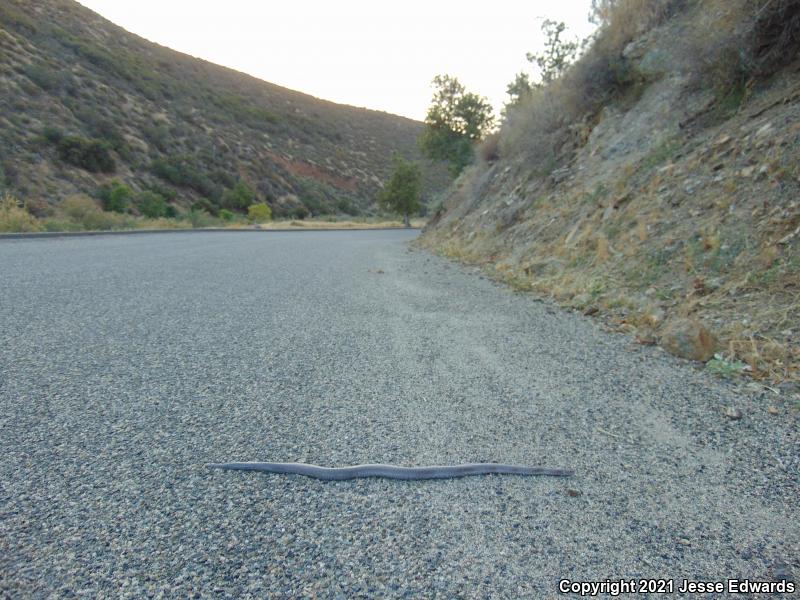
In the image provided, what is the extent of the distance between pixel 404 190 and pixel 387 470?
44.1 m

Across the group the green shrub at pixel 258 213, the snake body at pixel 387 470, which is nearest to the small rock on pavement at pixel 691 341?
the snake body at pixel 387 470

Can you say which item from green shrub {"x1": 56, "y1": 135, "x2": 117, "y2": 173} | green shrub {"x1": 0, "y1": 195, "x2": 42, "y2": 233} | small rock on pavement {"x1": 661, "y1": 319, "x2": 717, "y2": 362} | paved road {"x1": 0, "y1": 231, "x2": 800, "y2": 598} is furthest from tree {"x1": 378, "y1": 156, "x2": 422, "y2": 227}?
paved road {"x1": 0, "y1": 231, "x2": 800, "y2": 598}

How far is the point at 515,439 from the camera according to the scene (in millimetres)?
2479

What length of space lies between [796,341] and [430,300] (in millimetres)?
3731

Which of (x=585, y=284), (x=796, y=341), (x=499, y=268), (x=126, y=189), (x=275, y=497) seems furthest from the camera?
(x=126, y=189)

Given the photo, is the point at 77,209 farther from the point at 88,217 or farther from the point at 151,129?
the point at 151,129

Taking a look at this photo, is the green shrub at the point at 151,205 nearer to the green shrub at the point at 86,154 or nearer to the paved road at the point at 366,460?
the green shrub at the point at 86,154

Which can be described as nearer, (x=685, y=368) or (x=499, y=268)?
(x=685, y=368)

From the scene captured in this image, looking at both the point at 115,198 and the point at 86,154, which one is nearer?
the point at 115,198

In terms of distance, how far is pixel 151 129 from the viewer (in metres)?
38.7

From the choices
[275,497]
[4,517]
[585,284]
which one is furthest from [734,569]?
[585,284]

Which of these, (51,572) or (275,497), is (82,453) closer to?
(51,572)

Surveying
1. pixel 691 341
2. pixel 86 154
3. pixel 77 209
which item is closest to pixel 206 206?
pixel 86 154

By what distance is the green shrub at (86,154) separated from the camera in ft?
97.2
